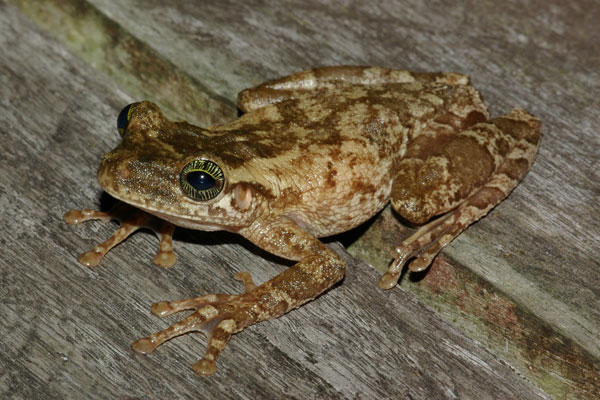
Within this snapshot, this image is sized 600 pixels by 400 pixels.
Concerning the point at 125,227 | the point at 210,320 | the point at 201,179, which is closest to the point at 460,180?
the point at 201,179

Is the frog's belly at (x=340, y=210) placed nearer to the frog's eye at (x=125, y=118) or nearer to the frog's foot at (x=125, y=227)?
the frog's foot at (x=125, y=227)

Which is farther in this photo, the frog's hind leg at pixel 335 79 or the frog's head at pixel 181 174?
the frog's hind leg at pixel 335 79

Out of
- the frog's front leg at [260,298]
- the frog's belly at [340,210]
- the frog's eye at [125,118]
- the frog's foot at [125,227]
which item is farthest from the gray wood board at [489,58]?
the frog's foot at [125,227]

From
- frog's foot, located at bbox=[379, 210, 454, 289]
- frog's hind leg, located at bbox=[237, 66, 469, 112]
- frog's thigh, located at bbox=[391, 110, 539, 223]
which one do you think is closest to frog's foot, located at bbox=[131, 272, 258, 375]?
frog's foot, located at bbox=[379, 210, 454, 289]

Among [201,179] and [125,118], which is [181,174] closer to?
[201,179]

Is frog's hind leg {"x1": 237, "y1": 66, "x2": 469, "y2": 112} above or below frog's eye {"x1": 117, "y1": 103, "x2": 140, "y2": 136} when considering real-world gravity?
above

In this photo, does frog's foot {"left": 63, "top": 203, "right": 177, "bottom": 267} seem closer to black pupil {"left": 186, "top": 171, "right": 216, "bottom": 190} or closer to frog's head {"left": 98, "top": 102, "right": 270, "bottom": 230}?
frog's head {"left": 98, "top": 102, "right": 270, "bottom": 230}

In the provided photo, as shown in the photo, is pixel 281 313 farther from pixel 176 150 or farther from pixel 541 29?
pixel 541 29
